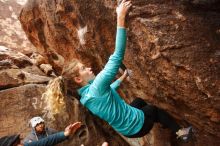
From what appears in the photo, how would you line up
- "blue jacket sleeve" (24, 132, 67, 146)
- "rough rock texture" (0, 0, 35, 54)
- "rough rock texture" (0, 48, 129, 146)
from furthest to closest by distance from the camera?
"rough rock texture" (0, 0, 35, 54)
"rough rock texture" (0, 48, 129, 146)
"blue jacket sleeve" (24, 132, 67, 146)

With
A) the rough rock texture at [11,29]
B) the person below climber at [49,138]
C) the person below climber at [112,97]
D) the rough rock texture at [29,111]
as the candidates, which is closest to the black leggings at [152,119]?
the person below climber at [112,97]

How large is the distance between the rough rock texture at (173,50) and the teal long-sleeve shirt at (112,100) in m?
0.84

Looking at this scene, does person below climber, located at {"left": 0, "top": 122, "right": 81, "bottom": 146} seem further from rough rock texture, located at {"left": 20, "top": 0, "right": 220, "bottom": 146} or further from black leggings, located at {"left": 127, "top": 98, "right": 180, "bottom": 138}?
rough rock texture, located at {"left": 20, "top": 0, "right": 220, "bottom": 146}

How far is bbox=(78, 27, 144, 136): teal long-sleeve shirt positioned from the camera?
4.26 m

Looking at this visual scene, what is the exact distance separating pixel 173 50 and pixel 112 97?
1196 millimetres

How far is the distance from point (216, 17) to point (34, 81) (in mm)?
8054

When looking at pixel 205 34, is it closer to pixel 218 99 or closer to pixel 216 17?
pixel 216 17

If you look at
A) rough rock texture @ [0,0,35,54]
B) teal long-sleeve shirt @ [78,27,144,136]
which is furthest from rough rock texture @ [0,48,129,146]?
rough rock texture @ [0,0,35,54]

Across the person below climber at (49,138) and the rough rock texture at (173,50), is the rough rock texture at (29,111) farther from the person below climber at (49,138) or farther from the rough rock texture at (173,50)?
the person below climber at (49,138)

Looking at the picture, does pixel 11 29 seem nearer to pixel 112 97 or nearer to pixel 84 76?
pixel 84 76

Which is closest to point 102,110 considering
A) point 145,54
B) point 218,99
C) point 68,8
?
point 145,54

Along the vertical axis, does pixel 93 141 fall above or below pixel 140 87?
below

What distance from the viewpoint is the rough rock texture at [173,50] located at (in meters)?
5.00

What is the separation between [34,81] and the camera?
11.8 m
